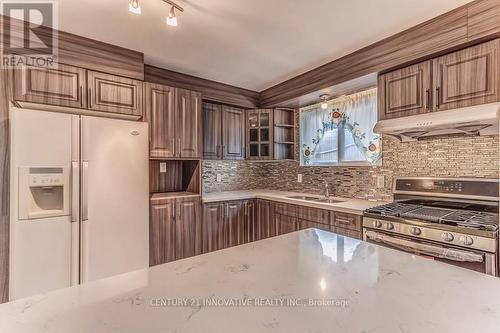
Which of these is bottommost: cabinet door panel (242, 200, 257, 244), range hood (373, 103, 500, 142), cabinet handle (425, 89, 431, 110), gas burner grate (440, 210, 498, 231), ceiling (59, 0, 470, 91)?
cabinet door panel (242, 200, 257, 244)

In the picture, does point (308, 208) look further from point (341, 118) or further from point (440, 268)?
point (440, 268)

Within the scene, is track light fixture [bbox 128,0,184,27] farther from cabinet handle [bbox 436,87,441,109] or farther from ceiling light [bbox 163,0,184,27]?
cabinet handle [bbox 436,87,441,109]

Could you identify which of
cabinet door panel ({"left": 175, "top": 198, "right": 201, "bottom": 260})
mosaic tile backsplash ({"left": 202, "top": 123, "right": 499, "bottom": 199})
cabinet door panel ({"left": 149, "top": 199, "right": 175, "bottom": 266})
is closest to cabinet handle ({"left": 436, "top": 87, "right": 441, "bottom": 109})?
mosaic tile backsplash ({"left": 202, "top": 123, "right": 499, "bottom": 199})

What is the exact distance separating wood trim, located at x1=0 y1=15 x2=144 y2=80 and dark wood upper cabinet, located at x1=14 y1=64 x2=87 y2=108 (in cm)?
9

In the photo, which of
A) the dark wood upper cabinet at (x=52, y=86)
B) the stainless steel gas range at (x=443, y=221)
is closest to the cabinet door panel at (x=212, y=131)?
the dark wood upper cabinet at (x=52, y=86)

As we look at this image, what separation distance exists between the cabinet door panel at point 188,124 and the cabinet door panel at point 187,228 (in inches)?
22.1

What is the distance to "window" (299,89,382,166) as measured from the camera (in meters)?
2.97

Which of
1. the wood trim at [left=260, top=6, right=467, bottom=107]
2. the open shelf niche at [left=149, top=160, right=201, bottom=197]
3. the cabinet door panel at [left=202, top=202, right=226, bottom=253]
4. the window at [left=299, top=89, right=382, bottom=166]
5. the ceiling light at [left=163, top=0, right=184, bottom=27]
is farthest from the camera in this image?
the open shelf niche at [left=149, top=160, right=201, bottom=197]

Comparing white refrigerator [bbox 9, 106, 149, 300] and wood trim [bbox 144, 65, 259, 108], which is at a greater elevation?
wood trim [bbox 144, 65, 259, 108]

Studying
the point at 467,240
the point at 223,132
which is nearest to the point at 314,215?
the point at 467,240

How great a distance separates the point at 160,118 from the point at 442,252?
272 centimetres

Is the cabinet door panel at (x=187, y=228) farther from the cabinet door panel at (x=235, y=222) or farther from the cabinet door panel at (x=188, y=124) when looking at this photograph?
the cabinet door panel at (x=188, y=124)

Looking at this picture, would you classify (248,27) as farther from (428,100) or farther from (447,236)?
(447,236)

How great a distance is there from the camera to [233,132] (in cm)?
364
